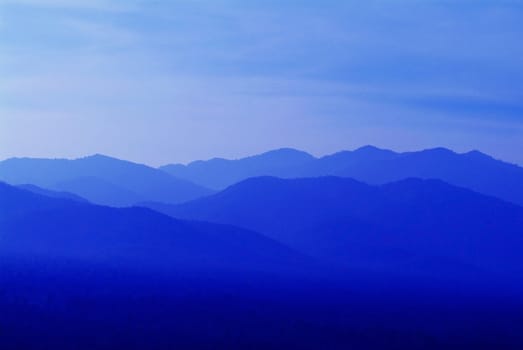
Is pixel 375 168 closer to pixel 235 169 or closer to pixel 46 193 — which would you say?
pixel 235 169

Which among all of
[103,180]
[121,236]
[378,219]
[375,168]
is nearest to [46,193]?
[121,236]

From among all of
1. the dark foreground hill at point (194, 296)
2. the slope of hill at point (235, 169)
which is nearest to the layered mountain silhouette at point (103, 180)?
the slope of hill at point (235, 169)

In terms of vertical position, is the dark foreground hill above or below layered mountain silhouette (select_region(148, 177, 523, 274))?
below

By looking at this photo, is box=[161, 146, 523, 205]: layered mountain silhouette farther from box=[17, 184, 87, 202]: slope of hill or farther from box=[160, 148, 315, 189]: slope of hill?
box=[17, 184, 87, 202]: slope of hill

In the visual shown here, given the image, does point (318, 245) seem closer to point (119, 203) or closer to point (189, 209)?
point (189, 209)

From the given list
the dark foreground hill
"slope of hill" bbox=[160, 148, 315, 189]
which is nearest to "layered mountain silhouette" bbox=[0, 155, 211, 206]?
"slope of hill" bbox=[160, 148, 315, 189]
